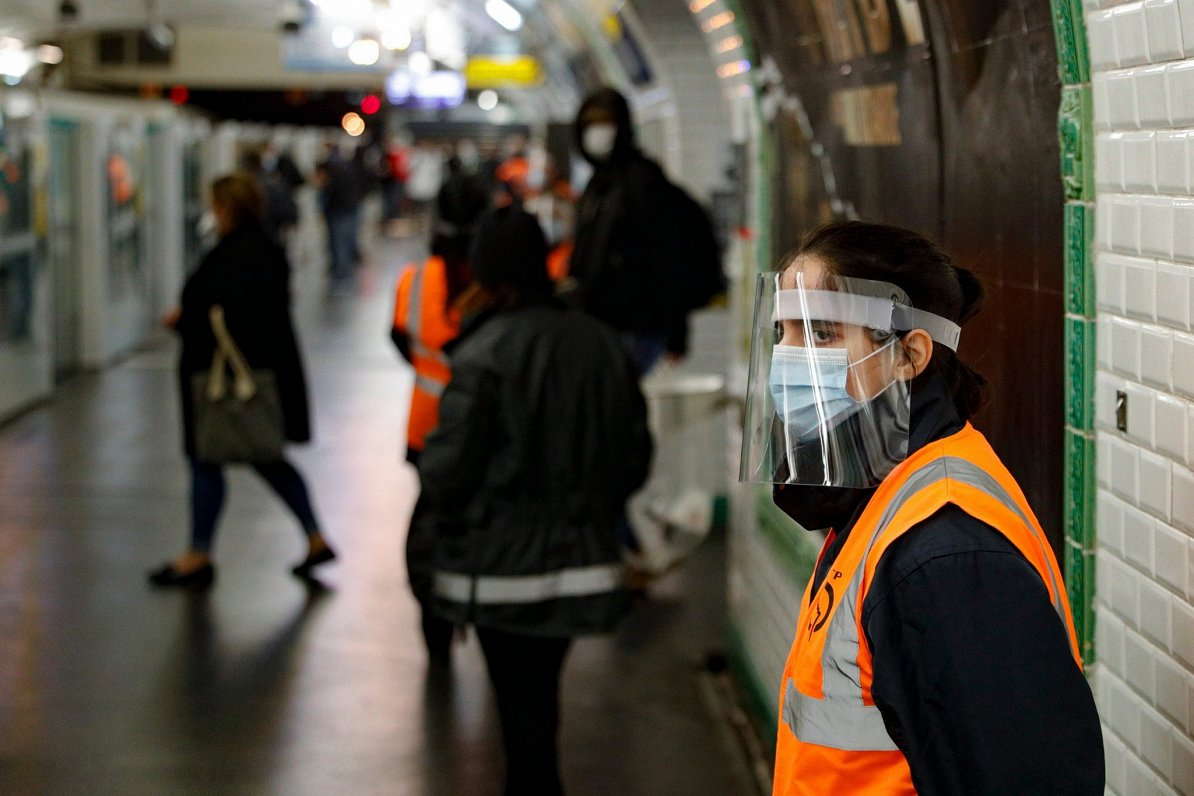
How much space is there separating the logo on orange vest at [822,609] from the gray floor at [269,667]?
274 centimetres

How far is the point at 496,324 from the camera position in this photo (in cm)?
379

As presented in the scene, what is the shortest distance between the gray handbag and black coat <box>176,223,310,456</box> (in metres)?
0.03

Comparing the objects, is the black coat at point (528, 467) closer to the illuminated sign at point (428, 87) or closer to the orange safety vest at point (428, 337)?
the orange safety vest at point (428, 337)

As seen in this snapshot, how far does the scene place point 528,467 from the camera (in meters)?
3.72

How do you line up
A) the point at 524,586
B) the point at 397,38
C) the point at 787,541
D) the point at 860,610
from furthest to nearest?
1. the point at 397,38
2. the point at 787,541
3. the point at 524,586
4. the point at 860,610

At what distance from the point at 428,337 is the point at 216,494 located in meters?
1.61

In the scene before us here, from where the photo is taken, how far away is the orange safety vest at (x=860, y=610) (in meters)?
1.74

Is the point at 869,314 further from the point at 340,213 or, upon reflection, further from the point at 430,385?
the point at 340,213

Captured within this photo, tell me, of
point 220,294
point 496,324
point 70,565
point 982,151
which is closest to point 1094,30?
point 982,151

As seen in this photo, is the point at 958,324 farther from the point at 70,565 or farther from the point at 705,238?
the point at 70,565

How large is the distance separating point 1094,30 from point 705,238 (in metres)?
4.14

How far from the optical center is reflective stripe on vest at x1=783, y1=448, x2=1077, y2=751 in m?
1.77

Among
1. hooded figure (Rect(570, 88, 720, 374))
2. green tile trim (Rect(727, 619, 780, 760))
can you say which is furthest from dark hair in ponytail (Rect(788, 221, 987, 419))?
hooded figure (Rect(570, 88, 720, 374))

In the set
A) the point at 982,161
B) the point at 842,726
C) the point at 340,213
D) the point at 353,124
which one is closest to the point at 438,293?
the point at 982,161
